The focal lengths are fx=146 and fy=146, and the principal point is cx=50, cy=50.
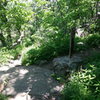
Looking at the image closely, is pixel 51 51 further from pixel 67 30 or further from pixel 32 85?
pixel 32 85

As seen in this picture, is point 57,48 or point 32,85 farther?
point 57,48

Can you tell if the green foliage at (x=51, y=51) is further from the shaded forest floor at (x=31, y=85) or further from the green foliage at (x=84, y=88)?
the green foliage at (x=84, y=88)

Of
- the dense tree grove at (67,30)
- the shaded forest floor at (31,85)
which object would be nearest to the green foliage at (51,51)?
the dense tree grove at (67,30)

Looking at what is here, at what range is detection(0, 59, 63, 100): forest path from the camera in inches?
178

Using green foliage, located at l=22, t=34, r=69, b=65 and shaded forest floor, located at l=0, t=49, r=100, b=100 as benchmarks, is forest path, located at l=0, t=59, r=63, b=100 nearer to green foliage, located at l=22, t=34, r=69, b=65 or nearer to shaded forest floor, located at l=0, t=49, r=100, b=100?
shaded forest floor, located at l=0, t=49, r=100, b=100

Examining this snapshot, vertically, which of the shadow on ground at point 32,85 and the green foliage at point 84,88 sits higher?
the green foliage at point 84,88

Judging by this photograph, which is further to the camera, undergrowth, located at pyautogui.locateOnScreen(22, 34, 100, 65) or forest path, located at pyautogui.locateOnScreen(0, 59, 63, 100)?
undergrowth, located at pyautogui.locateOnScreen(22, 34, 100, 65)

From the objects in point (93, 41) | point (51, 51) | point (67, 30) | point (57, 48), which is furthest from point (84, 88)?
point (93, 41)

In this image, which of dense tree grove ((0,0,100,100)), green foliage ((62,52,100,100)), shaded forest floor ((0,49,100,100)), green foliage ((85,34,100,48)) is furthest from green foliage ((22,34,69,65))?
green foliage ((62,52,100,100))

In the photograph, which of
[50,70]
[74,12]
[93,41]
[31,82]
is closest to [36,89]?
[31,82]

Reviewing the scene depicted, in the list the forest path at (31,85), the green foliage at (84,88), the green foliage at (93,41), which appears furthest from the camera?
the green foliage at (93,41)

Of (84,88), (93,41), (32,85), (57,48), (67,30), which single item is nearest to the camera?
(84,88)

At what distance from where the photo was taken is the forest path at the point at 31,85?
14.8ft

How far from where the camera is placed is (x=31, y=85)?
201 inches
